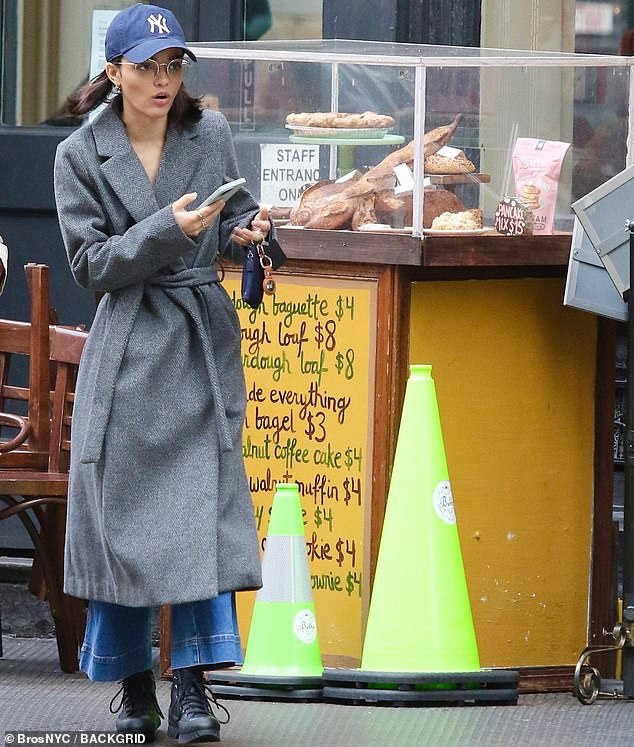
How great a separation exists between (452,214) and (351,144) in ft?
1.23

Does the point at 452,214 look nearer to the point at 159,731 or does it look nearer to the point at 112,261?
the point at 112,261

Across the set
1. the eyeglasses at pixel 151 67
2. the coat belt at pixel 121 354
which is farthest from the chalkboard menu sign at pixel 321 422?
the eyeglasses at pixel 151 67

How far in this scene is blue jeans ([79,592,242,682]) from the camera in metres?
4.09

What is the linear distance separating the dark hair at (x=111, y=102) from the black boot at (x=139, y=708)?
1396 mm

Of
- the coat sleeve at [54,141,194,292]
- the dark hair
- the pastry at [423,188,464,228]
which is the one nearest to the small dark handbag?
the coat sleeve at [54,141,194,292]

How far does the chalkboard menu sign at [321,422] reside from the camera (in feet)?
A: 15.9

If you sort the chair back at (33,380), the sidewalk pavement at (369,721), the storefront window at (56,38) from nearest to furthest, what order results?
1. the sidewalk pavement at (369,721)
2. the chair back at (33,380)
3. the storefront window at (56,38)

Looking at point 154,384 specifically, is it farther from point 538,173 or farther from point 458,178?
point 538,173

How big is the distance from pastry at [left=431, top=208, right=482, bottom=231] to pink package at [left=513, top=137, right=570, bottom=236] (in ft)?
0.60

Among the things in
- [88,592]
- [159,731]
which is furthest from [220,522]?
[159,731]

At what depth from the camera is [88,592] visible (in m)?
4.10

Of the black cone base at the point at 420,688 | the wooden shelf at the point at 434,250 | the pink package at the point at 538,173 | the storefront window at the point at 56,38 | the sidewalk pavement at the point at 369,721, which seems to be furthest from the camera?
the storefront window at the point at 56,38

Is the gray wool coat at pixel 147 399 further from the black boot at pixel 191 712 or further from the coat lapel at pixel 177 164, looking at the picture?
the black boot at pixel 191 712

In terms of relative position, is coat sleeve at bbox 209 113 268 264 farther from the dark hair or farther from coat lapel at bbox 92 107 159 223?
coat lapel at bbox 92 107 159 223
